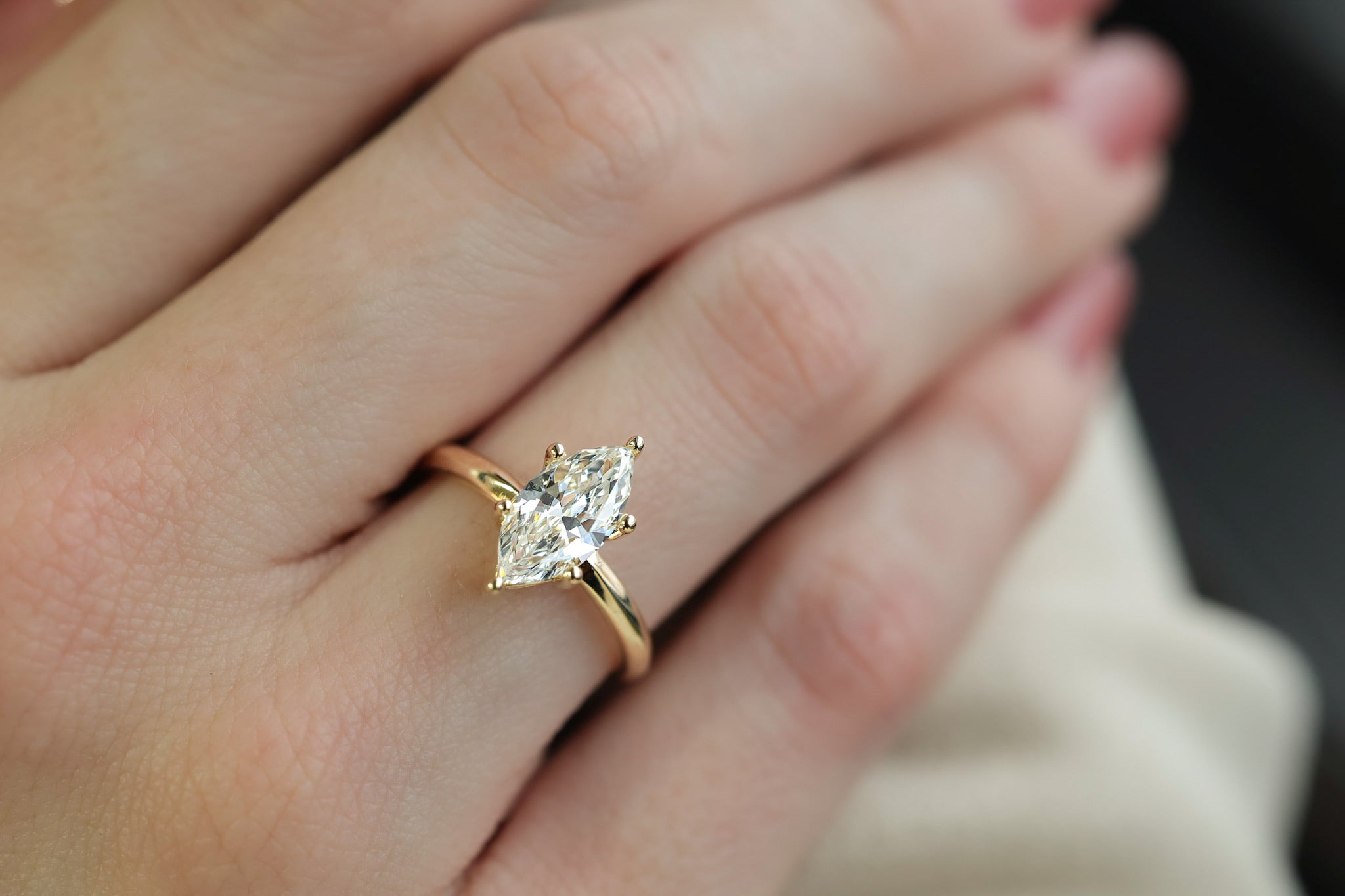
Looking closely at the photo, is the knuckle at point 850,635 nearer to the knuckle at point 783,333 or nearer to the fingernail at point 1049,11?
the knuckle at point 783,333

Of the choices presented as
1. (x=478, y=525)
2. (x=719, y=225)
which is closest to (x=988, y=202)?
(x=719, y=225)

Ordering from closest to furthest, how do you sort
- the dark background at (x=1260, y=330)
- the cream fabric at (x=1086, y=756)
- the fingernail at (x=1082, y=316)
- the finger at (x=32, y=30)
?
the finger at (x=32, y=30), the cream fabric at (x=1086, y=756), the fingernail at (x=1082, y=316), the dark background at (x=1260, y=330)

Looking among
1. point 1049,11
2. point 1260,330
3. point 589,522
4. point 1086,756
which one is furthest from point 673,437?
point 1260,330

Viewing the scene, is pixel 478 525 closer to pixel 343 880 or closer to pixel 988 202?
pixel 343 880

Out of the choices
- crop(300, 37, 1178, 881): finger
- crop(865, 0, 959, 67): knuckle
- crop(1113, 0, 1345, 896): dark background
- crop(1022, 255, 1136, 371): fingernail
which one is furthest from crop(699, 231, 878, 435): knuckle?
crop(1113, 0, 1345, 896): dark background

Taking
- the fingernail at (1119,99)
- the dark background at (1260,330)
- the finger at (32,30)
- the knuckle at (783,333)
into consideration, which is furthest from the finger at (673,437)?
the dark background at (1260,330)
